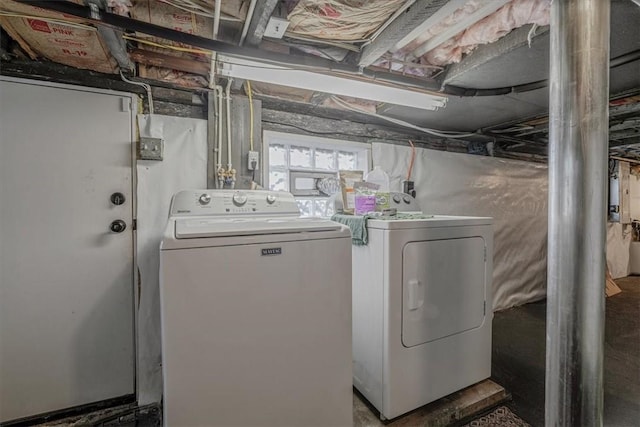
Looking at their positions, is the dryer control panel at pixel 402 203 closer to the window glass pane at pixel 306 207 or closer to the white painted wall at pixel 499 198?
the white painted wall at pixel 499 198

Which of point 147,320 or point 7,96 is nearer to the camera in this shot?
point 7,96

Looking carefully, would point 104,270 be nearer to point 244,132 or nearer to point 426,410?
point 244,132

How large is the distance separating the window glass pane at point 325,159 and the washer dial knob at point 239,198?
1005 millimetres

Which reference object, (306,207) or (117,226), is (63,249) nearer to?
(117,226)

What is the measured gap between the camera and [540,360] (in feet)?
8.04

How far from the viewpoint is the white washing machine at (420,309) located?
4.96 feet

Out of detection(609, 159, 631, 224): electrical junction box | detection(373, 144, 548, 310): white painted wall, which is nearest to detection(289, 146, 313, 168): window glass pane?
detection(373, 144, 548, 310): white painted wall

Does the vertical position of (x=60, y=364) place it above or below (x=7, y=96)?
below

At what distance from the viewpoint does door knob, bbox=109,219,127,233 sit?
1.77 meters

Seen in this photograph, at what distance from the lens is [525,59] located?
65.4 inches

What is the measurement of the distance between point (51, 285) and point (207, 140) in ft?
4.21

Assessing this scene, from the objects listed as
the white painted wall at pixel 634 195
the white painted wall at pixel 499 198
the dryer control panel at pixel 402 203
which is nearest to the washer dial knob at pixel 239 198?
the dryer control panel at pixel 402 203

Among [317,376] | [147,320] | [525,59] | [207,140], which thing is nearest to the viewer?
[317,376]

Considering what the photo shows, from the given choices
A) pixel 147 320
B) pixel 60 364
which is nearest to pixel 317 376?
pixel 147 320
